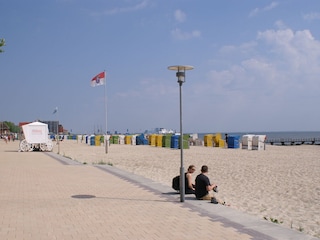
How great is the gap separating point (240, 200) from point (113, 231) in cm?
427

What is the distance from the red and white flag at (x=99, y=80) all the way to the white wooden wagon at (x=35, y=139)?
5.44 m

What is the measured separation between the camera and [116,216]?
648cm

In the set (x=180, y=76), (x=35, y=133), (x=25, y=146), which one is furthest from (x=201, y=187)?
(x=25, y=146)

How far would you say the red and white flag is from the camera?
26.1 meters

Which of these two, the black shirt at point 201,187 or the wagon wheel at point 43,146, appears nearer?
the black shirt at point 201,187

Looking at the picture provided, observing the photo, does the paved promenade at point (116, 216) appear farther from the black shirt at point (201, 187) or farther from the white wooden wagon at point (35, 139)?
the white wooden wagon at point (35, 139)

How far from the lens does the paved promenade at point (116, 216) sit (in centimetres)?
532

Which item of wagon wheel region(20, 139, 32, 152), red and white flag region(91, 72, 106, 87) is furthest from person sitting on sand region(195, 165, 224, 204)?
wagon wheel region(20, 139, 32, 152)

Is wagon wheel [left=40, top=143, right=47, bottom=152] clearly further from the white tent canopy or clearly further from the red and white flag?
the red and white flag

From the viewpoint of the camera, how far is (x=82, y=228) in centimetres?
565

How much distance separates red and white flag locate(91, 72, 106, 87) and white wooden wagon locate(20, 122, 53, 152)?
5441 millimetres

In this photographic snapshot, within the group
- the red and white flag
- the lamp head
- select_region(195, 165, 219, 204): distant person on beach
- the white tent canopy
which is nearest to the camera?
the lamp head

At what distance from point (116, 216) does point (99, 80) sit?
20.8 m

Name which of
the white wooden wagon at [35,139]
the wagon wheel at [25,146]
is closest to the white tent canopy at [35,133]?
the white wooden wagon at [35,139]
